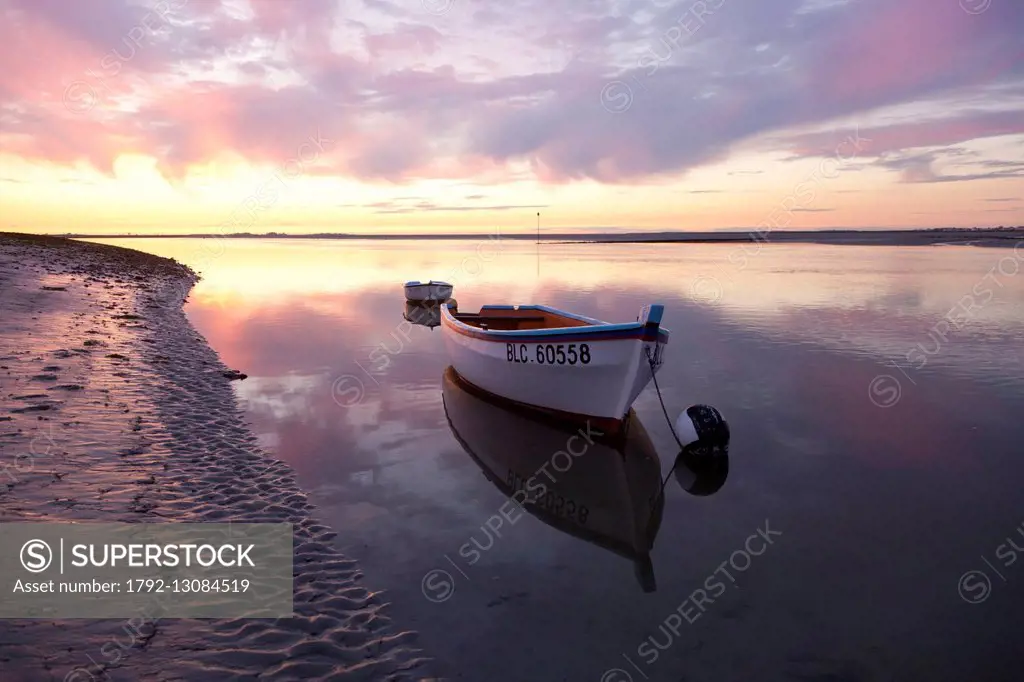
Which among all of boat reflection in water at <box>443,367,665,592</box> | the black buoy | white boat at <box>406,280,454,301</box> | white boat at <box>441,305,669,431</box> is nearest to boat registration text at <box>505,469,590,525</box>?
boat reflection in water at <box>443,367,665,592</box>

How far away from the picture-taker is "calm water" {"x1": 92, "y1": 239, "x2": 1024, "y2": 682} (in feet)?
18.9

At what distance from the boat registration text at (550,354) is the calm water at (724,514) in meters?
1.57

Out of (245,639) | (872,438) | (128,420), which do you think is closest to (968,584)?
(872,438)

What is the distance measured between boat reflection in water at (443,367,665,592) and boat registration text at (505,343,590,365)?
1.48m

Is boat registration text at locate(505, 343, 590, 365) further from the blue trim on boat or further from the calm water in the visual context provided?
the calm water

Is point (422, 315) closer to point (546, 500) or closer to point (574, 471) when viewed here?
point (574, 471)

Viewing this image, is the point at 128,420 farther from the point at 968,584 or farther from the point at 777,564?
the point at 968,584

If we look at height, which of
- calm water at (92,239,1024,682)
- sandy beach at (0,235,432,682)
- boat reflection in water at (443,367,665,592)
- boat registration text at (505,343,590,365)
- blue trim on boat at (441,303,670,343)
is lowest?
boat reflection in water at (443,367,665,592)

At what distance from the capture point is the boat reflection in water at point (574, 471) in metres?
8.28

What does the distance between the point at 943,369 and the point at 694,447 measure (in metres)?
10.6

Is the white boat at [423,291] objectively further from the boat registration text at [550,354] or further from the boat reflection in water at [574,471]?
the boat registration text at [550,354]

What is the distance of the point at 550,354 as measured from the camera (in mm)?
11883

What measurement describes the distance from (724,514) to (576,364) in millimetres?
4008

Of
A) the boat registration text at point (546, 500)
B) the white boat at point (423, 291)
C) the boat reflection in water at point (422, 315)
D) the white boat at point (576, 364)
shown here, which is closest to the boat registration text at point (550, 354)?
the white boat at point (576, 364)
